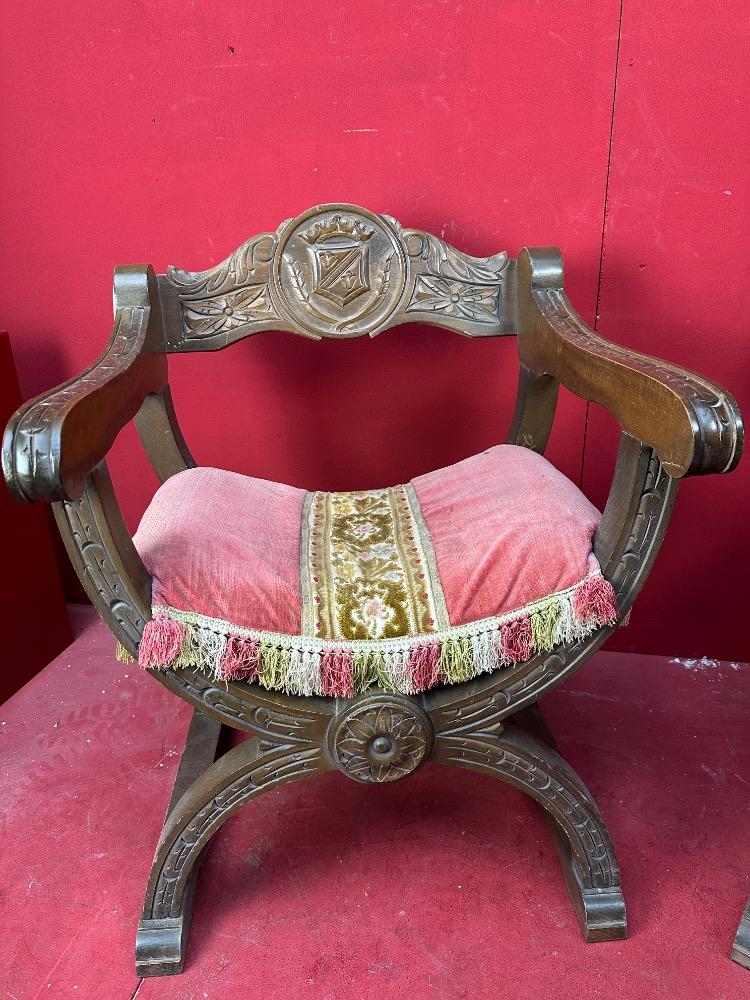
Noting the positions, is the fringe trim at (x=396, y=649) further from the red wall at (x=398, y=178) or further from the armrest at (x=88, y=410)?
the red wall at (x=398, y=178)

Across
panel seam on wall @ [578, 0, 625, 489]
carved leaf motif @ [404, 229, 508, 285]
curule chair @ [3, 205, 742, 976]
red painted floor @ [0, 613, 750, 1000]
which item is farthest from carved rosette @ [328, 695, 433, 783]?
panel seam on wall @ [578, 0, 625, 489]

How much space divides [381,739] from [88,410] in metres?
0.66

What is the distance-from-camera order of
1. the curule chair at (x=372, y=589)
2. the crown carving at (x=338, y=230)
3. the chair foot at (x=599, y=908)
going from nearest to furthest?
Result: the curule chair at (x=372, y=589)
the chair foot at (x=599, y=908)
the crown carving at (x=338, y=230)

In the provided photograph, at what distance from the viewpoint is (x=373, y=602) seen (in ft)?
4.16

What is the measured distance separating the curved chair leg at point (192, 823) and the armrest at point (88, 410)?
533mm

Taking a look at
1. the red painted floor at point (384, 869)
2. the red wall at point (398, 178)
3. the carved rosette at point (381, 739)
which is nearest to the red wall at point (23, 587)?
the red painted floor at point (384, 869)

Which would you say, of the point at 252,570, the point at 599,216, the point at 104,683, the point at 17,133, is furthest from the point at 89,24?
the point at 104,683

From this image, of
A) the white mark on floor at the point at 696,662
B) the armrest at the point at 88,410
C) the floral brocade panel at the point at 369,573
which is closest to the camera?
the armrest at the point at 88,410

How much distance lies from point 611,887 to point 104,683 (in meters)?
1.29

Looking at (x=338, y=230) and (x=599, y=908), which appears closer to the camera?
(x=599, y=908)

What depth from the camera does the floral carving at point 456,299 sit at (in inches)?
65.6

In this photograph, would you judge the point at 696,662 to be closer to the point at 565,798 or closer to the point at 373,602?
the point at 565,798

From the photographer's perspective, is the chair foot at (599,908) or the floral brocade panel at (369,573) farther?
the chair foot at (599,908)

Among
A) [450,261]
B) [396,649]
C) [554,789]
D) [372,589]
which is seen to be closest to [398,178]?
[450,261]
